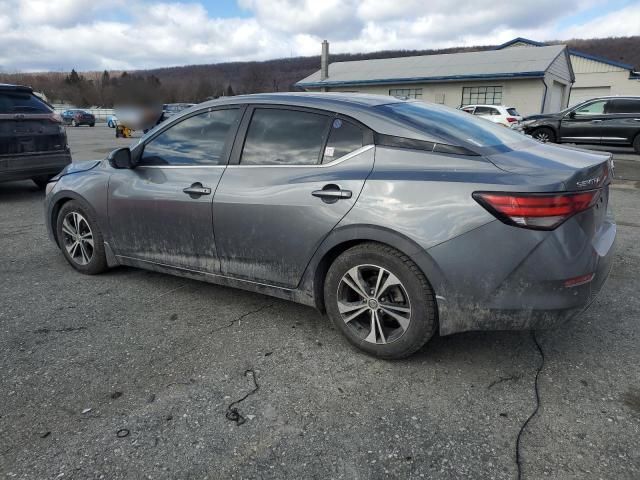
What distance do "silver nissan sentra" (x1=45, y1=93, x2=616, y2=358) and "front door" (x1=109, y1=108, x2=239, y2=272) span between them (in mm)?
11

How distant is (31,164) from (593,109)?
1527cm

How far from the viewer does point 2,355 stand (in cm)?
303

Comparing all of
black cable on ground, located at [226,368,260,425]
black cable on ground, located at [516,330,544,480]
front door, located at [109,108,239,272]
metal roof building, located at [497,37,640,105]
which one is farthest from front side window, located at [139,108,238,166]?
metal roof building, located at [497,37,640,105]

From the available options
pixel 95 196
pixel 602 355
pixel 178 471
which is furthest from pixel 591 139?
pixel 178 471

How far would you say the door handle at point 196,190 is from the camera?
11.3ft

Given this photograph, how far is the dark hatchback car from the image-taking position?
126ft

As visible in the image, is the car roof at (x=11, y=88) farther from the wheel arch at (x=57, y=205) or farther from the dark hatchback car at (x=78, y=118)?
the dark hatchback car at (x=78, y=118)

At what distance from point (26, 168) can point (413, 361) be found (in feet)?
23.1

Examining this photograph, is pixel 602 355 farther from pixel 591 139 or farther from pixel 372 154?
pixel 591 139

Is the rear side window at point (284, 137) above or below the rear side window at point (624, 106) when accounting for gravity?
above

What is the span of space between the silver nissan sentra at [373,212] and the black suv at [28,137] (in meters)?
4.39

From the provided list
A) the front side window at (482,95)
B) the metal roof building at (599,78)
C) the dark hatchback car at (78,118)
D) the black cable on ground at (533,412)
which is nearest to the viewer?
the black cable on ground at (533,412)

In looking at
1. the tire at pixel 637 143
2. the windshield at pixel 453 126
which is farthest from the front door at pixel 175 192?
the tire at pixel 637 143

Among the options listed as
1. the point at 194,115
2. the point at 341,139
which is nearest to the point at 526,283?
the point at 341,139
